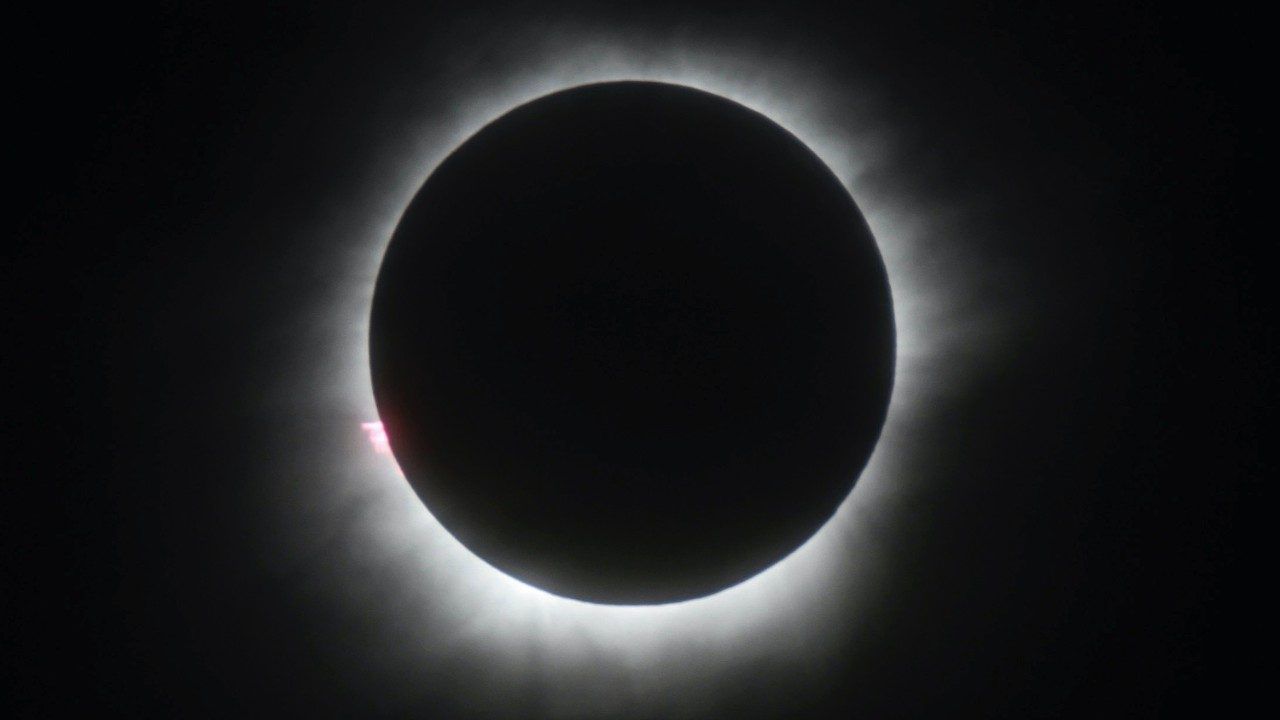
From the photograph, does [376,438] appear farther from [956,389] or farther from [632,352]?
[956,389]

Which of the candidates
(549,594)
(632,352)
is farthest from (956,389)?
(549,594)

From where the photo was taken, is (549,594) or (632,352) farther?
(549,594)

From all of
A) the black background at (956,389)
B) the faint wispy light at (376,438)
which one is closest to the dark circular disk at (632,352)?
the faint wispy light at (376,438)

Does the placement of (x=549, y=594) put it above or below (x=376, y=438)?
below

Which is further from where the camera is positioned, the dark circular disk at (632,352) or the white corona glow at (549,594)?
the white corona glow at (549,594)

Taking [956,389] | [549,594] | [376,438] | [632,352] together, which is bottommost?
[549,594]

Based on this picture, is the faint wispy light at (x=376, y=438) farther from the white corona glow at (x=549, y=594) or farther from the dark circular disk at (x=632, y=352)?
the dark circular disk at (x=632, y=352)
